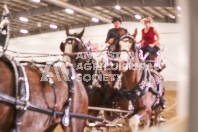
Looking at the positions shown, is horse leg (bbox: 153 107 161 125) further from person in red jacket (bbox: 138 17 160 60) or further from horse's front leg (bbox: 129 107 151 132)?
person in red jacket (bbox: 138 17 160 60)

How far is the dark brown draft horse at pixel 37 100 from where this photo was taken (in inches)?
85.6

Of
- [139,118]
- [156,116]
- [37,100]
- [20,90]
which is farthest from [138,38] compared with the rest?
[20,90]

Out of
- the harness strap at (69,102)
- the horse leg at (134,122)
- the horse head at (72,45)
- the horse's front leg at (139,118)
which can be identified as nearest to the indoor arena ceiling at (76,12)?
the horse head at (72,45)

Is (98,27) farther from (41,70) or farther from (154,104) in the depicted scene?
(41,70)

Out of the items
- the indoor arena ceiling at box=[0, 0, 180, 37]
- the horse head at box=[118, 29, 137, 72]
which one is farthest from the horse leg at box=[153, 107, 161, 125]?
the indoor arena ceiling at box=[0, 0, 180, 37]

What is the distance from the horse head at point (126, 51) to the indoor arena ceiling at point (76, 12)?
6.52 m

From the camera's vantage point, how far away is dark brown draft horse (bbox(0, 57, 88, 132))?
2174mm

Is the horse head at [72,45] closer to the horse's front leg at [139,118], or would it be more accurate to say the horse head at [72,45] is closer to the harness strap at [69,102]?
the harness strap at [69,102]

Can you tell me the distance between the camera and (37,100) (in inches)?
96.9

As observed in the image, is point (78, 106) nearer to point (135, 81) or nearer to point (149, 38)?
point (135, 81)

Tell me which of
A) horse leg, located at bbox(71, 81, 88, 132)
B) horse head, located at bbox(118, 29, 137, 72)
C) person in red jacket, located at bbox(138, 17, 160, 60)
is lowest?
horse leg, located at bbox(71, 81, 88, 132)

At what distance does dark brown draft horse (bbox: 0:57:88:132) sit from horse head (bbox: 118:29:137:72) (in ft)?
3.25

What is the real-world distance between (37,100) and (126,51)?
1.88m

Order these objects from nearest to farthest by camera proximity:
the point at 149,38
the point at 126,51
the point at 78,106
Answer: the point at 78,106 < the point at 126,51 < the point at 149,38
